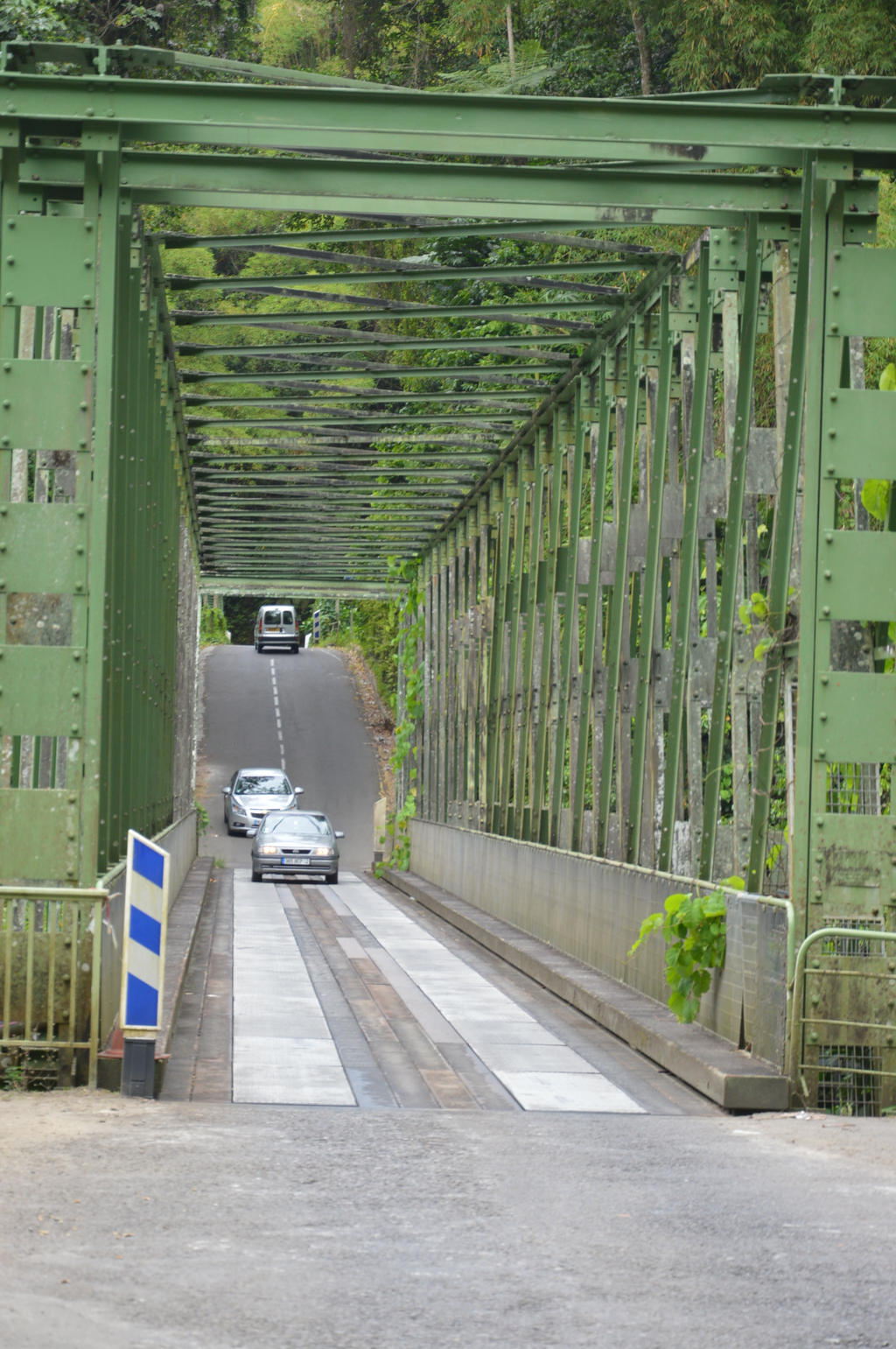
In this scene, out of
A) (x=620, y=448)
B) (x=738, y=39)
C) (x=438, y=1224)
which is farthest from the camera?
(x=738, y=39)

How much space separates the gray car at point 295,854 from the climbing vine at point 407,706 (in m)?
2.98

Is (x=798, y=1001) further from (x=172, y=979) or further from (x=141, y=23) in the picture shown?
(x=141, y=23)

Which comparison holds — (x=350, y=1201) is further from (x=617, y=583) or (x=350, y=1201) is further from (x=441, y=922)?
(x=441, y=922)

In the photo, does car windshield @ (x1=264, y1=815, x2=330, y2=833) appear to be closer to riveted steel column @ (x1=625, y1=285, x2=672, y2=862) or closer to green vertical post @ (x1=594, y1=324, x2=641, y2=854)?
green vertical post @ (x1=594, y1=324, x2=641, y2=854)

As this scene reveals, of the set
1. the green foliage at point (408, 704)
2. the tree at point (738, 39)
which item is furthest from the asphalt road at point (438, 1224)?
the green foliage at point (408, 704)

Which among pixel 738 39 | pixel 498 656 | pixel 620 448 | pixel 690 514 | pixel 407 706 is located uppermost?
pixel 738 39

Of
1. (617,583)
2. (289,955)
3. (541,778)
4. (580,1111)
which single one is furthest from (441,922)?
(580,1111)

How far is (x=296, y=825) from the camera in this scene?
32.7 meters

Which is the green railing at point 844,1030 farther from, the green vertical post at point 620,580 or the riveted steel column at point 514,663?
the riveted steel column at point 514,663

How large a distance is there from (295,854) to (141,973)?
76.0 feet

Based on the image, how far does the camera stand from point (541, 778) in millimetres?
19938

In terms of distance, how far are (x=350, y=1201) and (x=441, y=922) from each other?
16770 millimetres

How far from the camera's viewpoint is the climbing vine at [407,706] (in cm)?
3528

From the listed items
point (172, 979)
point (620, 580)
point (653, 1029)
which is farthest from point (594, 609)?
point (653, 1029)
